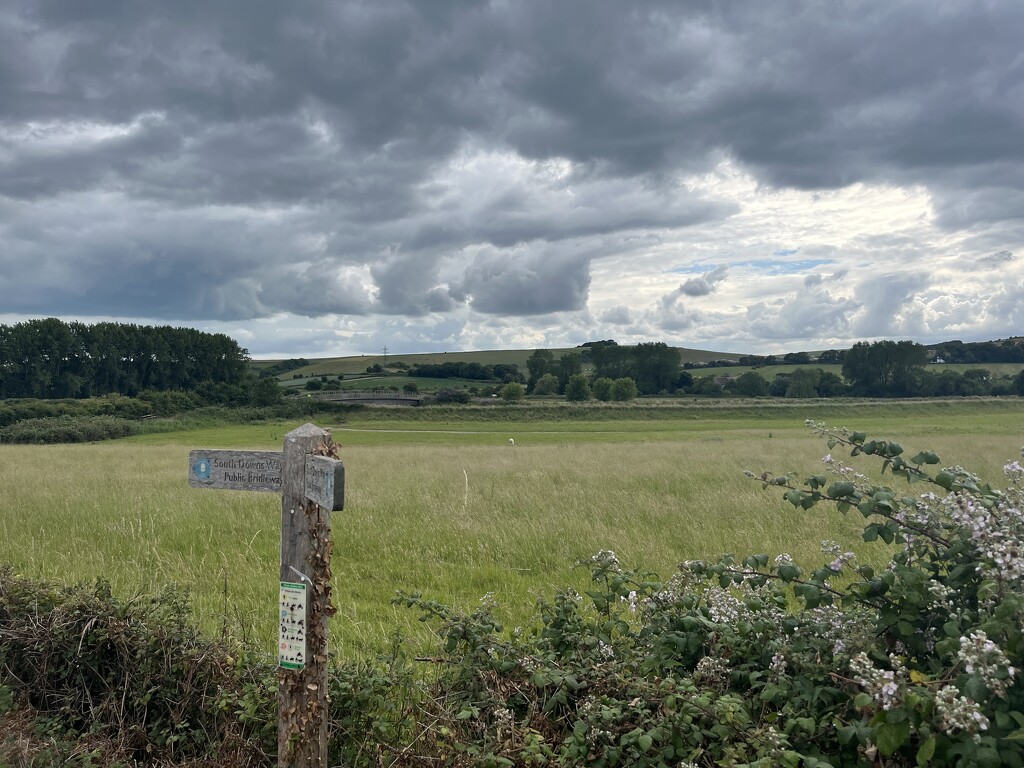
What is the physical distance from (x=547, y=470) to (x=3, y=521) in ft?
39.5

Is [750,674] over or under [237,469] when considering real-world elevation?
under

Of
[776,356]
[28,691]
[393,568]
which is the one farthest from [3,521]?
[776,356]

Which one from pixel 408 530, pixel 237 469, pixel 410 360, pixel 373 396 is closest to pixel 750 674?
pixel 237 469

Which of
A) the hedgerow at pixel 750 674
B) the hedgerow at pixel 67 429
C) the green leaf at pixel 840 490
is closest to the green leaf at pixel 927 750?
the hedgerow at pixel 750 674

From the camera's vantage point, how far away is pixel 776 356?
130500mm

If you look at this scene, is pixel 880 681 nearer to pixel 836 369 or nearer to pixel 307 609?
pixel 307 609

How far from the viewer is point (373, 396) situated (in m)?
87.5

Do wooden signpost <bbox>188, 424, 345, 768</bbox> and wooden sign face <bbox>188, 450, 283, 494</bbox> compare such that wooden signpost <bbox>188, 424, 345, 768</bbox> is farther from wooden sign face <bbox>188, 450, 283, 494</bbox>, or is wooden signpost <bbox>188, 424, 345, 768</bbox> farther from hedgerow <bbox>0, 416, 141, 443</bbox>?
hedgerow <bbox>0, 416, 141, 443</bbox>

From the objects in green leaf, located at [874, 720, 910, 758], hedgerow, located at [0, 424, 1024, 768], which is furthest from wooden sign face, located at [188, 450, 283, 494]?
green leaf, located at [874, 720, 910, 758]

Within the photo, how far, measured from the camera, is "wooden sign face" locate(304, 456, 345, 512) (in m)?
3.50

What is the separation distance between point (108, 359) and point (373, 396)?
3248 cm

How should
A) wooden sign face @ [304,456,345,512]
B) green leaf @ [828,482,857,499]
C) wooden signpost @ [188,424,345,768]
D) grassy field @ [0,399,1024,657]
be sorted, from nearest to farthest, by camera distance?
green leaf @ [828,482,857,499] < wooden sign face @ [304,456,345,512] < wooden signpost @ [188,424,345,768] < grassy field @ [0,399,1024,657]

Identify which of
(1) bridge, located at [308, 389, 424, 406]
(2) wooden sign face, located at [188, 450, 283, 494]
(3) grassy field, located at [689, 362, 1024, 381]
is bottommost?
(1) bridge, located at [308, 389, 424, 406]

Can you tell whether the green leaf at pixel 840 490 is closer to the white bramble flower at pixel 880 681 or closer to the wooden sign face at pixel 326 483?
the white bramble flower at pixel 880 681
